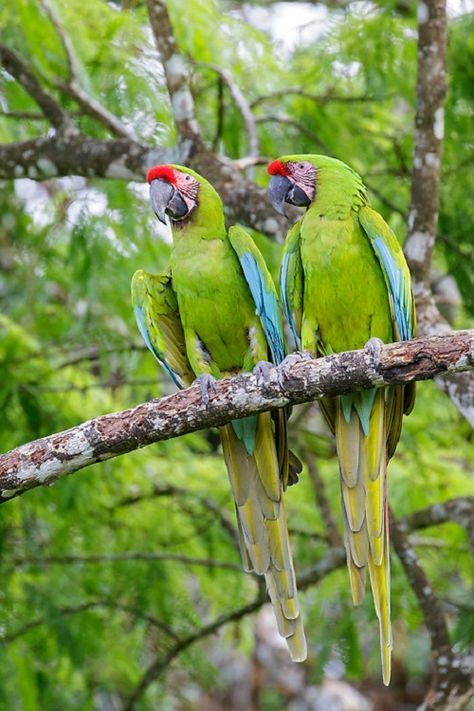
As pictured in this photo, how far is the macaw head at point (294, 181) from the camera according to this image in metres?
3.21

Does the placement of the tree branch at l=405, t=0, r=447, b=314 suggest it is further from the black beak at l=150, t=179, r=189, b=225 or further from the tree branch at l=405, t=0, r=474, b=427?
the black beak at l=150, t=179, r=189, b=225

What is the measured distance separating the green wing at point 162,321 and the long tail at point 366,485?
1.88 ft

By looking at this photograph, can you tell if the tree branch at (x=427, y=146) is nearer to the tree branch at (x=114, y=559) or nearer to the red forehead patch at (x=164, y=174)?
the red forehead patch at (x=164, y=174)

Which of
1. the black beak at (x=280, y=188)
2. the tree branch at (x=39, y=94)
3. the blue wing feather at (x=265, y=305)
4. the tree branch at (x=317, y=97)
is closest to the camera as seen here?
the blue wing feather at (x=265, y=305)

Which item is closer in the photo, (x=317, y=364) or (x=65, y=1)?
(x=317, y=364)

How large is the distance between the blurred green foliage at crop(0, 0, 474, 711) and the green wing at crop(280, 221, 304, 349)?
1.33 m

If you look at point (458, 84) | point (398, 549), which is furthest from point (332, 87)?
point (398, 549)

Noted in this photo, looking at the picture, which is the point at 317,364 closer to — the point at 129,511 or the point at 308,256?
the point at 308,256

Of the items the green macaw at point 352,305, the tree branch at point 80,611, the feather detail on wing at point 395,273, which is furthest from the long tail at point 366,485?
the tree branch at point 80,611

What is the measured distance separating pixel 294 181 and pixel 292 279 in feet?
1.01

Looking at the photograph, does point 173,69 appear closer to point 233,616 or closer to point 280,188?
point 280,188

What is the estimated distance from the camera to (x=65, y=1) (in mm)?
4465

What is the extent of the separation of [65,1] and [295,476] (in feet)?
8.01

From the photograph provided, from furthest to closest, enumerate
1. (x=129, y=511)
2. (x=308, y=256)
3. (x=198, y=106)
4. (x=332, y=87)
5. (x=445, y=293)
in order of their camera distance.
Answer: (x=445, y=293) < (x=129, y=511) < (x=198, y=106) < (x=332, y=87) < (x=308, y=256)
